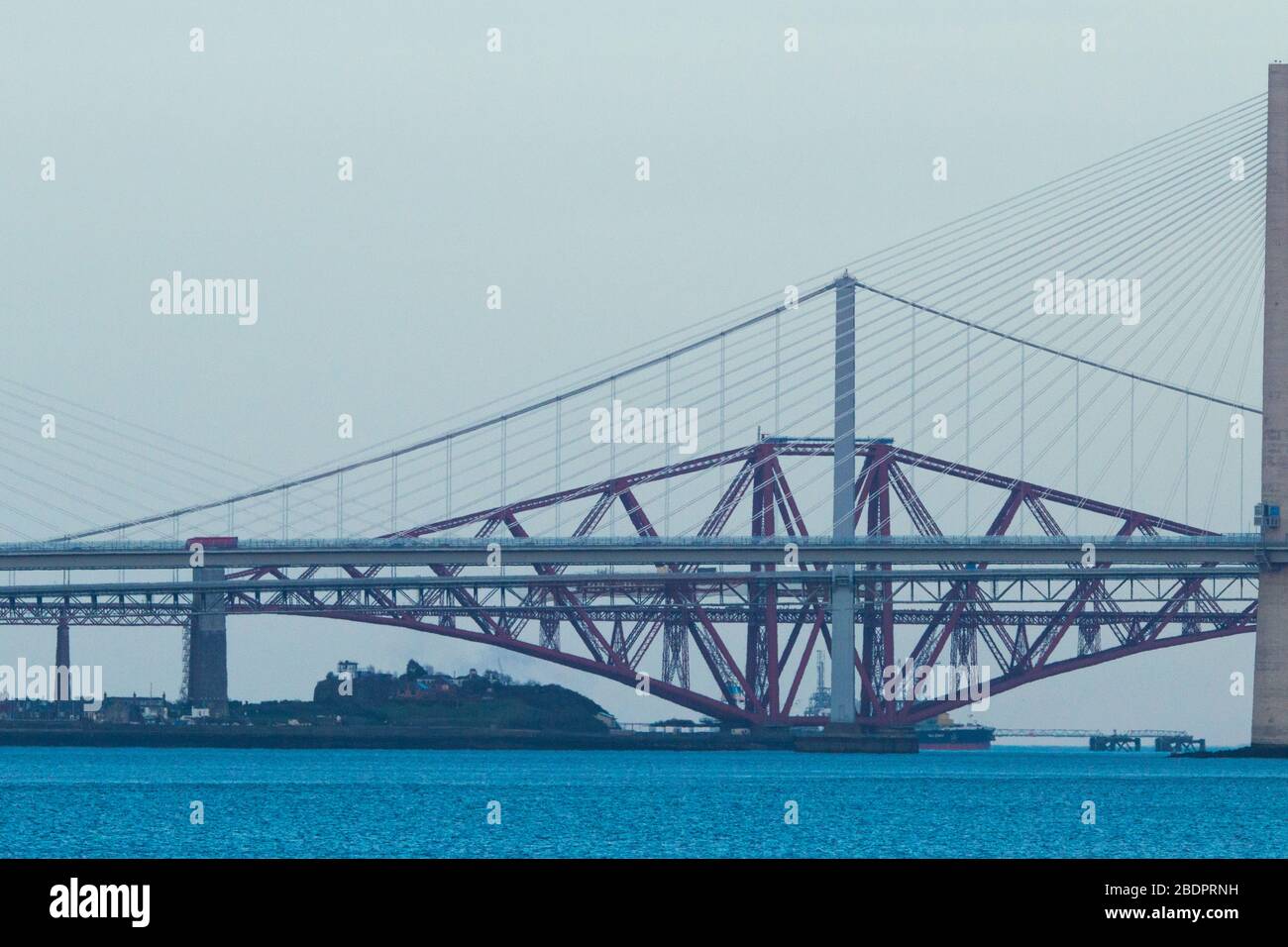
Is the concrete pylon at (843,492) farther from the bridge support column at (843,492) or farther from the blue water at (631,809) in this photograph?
the blue water at (631,809)

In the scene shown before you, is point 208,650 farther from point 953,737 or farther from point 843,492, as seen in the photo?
point 953,737

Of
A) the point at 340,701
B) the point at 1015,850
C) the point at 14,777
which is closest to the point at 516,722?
the point at 340,701

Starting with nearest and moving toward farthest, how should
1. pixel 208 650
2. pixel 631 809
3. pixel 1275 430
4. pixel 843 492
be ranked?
pixel 631 809 < pixel 1275 430 < pixel 843 492 < pixel 208 650

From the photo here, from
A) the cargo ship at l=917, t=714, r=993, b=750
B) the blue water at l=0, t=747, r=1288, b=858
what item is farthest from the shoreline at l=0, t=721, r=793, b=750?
the cargo ship at l=917, t=714, r=993, b=750

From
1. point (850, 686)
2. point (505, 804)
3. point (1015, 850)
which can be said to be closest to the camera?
point (1015, 850)

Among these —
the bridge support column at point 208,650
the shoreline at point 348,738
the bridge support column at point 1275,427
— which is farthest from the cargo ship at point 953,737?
the bridge support column at point 1275,427

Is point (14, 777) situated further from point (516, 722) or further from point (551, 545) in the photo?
point (516, 722)

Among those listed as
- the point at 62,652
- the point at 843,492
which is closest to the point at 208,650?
the point at 62,652
